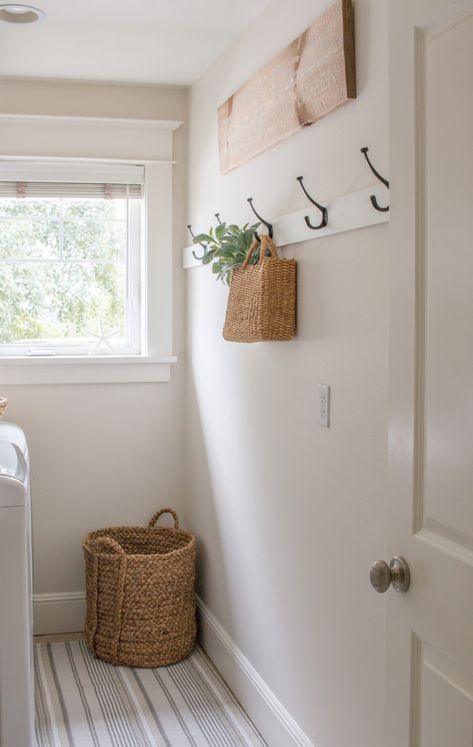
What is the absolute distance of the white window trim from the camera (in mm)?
3406

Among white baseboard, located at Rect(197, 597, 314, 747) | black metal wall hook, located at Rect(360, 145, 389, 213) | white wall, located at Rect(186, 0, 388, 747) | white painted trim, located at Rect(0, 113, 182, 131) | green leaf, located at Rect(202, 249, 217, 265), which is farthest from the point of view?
white painted trim, located at Rect(0, 113, 182, 131)

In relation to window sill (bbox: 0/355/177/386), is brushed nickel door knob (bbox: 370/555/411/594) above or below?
below

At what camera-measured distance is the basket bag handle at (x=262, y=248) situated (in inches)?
92.4

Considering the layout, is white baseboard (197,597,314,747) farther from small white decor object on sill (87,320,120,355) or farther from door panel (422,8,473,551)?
door panel (422,8,473,551)

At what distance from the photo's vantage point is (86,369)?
3428 millimetres

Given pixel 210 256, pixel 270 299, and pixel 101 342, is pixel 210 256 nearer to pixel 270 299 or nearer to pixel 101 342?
pixel 270 299

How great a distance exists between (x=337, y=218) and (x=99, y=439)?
5.76ft

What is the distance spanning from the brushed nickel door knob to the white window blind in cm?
240

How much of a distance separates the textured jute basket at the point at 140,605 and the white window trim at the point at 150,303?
66 centimetres

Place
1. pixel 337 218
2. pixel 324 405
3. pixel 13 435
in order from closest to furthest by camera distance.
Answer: pixel 337 218
pixel 324 405
pixel 13 435

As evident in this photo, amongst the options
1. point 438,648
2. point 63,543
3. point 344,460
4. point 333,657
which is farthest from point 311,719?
point 63,543

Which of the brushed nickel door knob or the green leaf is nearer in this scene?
the brushed nickel door knob

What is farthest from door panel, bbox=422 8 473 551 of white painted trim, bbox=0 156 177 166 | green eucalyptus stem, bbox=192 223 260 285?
white painted trim, bbox=0 156 177 166

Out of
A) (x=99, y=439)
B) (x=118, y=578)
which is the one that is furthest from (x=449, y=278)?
(x=99, y=439)
